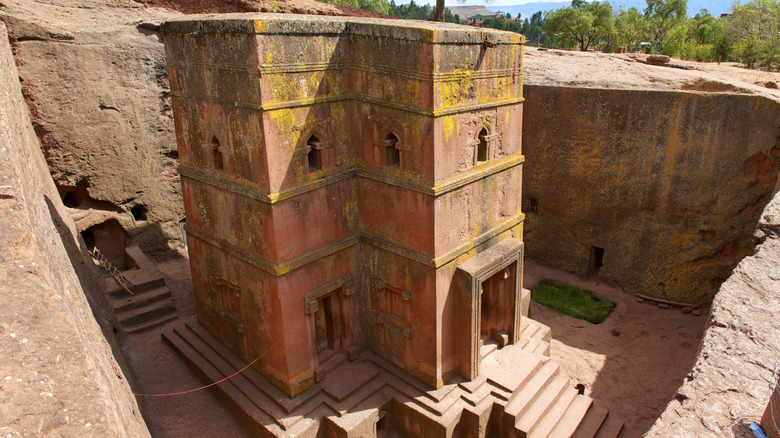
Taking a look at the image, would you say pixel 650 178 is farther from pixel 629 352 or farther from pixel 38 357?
pixel 38 357

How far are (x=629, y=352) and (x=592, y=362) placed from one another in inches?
41.3

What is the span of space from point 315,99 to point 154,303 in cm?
656

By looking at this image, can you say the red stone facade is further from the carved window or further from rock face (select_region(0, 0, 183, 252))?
the carved window

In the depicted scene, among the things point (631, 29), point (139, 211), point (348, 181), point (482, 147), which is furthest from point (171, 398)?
point (631, 29)

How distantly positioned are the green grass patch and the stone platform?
3.88m

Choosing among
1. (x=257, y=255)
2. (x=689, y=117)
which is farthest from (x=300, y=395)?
(x=689, y=117)

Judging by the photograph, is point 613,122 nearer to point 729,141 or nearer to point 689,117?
point 689,117

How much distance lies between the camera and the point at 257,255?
26.6 feet

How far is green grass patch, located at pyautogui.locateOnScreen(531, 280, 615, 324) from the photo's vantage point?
12766 mm

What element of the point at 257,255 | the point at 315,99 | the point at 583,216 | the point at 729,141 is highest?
the point at 315,99

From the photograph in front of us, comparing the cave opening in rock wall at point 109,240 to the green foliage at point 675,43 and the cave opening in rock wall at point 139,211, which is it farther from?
the green foliage at point 675,43

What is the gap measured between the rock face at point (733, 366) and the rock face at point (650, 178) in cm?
713

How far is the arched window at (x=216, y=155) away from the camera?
841cm

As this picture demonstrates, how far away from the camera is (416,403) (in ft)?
27.3
